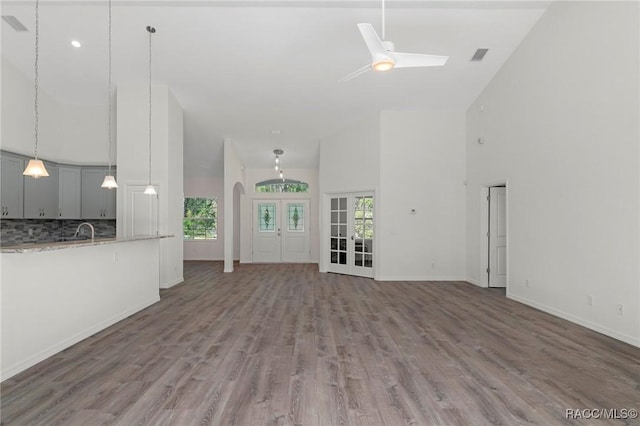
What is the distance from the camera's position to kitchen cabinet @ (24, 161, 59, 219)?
6297 millimetres

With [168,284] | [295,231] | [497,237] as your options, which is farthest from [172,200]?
[497,237]

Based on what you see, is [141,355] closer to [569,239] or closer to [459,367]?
[459,367]

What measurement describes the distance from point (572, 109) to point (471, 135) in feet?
8.65

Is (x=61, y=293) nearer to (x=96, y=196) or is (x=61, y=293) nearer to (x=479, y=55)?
(x=96, y=196)

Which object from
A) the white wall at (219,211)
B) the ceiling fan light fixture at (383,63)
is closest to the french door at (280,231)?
the white wall at (219,211)

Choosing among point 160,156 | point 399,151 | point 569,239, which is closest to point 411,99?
point 399,151

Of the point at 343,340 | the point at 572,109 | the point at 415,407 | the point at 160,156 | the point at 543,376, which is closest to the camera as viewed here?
the point at 415,407

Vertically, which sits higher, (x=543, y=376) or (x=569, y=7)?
(x=569, y=7)

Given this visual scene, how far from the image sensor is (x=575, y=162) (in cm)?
423

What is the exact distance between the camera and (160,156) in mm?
6180

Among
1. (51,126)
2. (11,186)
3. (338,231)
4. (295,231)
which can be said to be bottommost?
(295,231)

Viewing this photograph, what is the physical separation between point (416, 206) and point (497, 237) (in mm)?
1652

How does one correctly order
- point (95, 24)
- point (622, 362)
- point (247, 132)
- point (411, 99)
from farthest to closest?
point (247, 132), point (411, 99), point (95, 24), point (622, 362)

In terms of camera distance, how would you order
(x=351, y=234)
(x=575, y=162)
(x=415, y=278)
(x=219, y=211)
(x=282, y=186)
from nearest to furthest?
(x=575, y=162)
(x=415, y=278)
(x=351, y=234)
(x=282, y=186)
(x=219, y=211)
